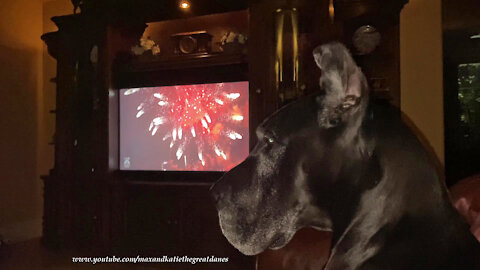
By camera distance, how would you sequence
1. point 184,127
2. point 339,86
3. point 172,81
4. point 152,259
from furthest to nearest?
point 172,81
point 184,127
point 152,259
point 339,86

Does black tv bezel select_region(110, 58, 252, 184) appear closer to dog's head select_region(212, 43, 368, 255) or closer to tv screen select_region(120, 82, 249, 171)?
tv screen select_region(120, 82, 249, 171)

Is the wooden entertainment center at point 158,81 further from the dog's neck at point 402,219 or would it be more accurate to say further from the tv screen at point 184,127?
the dog's neck at point 402,219

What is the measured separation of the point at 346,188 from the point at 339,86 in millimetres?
149

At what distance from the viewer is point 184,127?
296 centimetres

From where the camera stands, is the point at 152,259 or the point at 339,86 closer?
the point at 339,86

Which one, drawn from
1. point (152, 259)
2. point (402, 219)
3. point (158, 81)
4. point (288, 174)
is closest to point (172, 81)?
point (158, 81)

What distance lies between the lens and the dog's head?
22.3 inches

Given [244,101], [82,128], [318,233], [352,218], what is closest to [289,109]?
[352,218]

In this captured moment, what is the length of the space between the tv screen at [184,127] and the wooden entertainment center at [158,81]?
0.26ft

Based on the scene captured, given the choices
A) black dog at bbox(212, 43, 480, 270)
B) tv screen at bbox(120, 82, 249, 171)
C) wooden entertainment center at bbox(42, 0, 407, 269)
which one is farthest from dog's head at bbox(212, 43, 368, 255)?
tv screen at bbox(120, 82, 249, 171)

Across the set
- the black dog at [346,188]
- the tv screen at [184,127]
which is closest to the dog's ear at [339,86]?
the black dog at [346,188]

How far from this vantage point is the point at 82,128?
319 cm

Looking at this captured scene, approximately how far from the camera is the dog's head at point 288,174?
0.57 m

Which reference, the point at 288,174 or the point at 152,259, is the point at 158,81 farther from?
the point at 288,174
